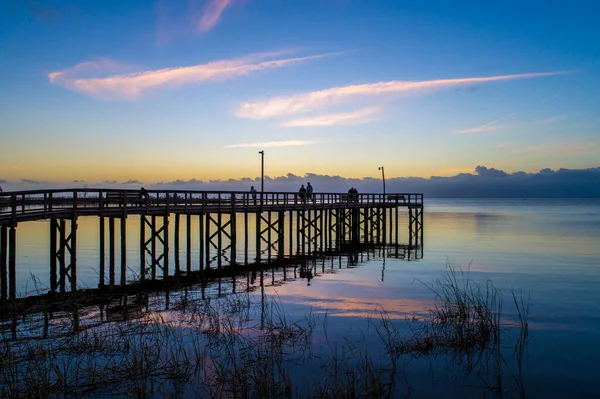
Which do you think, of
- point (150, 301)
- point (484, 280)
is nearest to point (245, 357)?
point (150, 301)

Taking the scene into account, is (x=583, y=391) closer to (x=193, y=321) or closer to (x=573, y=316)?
(x=573, y=316)

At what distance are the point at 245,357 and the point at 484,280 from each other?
1485 centimetres

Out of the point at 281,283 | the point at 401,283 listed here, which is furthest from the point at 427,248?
the point at 281,283

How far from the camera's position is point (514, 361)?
11.3 meters

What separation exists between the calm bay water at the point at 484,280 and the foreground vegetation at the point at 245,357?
53cm

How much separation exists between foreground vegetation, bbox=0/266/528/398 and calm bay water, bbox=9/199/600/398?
53 cm

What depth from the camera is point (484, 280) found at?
22.0m

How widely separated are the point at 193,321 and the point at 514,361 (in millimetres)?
8530

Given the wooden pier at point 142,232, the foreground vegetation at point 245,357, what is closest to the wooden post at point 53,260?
the wooden pier at point 142,232

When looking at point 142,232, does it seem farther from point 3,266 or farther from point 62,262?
point 3,266

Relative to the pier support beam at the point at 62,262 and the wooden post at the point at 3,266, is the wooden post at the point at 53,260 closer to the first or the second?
the pier support beam at the point at 62,262

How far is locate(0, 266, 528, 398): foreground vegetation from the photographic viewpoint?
9.04m

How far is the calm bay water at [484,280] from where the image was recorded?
1102cm

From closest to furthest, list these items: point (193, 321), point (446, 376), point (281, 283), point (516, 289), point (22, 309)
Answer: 1. point (446, 376)
2. point (193, 321)
3. point (22, 309)
4. point (516, 289)
5. point (281, 283)
